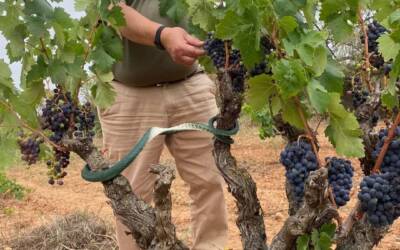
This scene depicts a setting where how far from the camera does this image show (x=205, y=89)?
3707 millimetres

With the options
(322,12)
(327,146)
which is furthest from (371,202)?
(327,146)

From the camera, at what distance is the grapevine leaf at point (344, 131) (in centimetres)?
206

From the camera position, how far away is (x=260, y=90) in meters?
2.15

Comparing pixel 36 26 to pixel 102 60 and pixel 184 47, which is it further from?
pixel 184 47

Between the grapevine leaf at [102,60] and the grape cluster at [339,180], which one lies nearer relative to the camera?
the grape cluster at [339,180]

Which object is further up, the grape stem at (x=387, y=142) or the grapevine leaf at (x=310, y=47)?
the grapevine leaf at (x=310, y=47)

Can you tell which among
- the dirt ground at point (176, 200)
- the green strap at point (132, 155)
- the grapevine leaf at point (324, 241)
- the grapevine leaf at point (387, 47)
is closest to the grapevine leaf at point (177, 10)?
the green strap at point (132, 155)

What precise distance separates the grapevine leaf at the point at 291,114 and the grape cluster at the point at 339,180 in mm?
185

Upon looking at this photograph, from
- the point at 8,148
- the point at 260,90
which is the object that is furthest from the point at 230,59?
the point at 8,148

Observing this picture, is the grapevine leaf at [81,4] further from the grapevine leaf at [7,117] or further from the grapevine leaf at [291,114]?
the grapevine leaf at [291,114]

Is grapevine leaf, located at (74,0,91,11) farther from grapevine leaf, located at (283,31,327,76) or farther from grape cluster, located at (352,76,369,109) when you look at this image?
grape cluster, located at (352,76,369,109)

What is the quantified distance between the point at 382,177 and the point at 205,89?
5.68 ft

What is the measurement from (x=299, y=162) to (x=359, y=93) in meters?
0.46

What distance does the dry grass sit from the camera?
5.30 m
